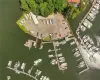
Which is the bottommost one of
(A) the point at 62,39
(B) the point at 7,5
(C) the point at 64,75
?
(C) the point at 64,75

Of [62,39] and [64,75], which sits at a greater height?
[62,39]

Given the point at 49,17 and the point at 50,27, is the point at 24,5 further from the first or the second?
the point at 50,27

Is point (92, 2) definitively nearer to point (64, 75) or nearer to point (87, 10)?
point (87, 10)

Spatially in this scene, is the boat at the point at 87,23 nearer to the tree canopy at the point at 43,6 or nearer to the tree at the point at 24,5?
the tree canopy at the point at 43,6

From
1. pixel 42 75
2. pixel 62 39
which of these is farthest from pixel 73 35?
pixel 42 75

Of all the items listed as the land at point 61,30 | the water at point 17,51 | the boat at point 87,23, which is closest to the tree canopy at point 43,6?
the land at point 61,30

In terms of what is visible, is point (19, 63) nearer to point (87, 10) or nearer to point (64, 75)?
point (64, 75)

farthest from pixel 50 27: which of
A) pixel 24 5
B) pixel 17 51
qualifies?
pixel 17 51

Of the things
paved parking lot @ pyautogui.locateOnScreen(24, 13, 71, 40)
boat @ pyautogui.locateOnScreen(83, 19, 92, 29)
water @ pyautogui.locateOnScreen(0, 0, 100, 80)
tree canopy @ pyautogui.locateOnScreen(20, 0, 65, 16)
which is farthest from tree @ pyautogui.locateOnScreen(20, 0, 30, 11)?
boat @ pyautogui.locateOnScreen(83, 19, 92, 29)

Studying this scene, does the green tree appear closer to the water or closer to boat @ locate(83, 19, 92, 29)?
the water
